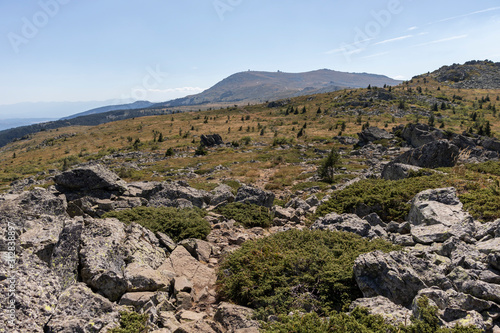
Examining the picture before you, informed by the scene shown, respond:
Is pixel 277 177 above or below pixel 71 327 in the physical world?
below

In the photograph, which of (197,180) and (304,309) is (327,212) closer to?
(304,309)

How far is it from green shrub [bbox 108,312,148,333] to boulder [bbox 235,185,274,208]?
9793 mm

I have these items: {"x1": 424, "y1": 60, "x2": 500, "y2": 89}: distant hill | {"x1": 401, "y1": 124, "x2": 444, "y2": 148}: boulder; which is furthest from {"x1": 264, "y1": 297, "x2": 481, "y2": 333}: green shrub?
{"x1": 424, "y1": 60, "x2": 500, "y2": 89}: distant hill

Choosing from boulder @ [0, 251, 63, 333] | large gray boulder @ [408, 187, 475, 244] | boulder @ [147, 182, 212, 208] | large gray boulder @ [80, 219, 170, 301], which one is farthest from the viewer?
boulder @ [147, 182, 212, 208]

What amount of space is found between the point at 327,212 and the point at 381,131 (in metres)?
34.6

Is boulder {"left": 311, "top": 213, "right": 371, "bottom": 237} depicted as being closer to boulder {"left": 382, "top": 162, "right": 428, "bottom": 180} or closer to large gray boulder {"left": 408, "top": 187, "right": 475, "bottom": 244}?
large gray boulder {"left": 408, "top": 187, "right": 475, "bottom": 244}

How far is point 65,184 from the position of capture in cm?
1486

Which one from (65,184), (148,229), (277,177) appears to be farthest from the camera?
(277,177)

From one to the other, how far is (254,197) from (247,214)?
1823 millimetres

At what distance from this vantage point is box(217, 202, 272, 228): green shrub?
12.7 meters

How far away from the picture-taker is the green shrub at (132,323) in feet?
15.4

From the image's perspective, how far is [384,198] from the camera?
38.8ft

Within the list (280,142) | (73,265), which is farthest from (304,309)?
(280,142)

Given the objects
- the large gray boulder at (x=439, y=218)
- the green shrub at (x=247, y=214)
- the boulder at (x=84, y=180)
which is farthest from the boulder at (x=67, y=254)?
the large gray boulder at (x=439, y=218)
